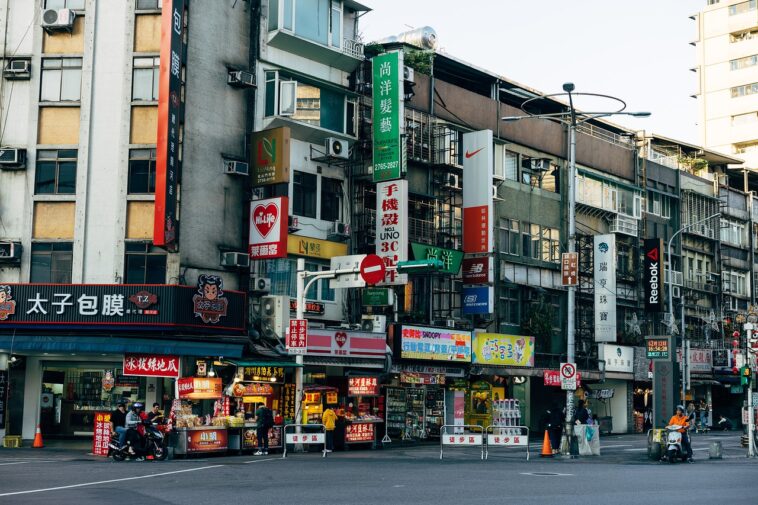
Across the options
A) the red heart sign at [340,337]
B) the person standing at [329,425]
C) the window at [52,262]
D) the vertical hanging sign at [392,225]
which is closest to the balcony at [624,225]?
the vertical hanging sign at [392,225]

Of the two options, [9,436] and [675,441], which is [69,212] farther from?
[675,441]

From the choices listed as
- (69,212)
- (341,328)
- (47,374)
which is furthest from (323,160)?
(47,374)

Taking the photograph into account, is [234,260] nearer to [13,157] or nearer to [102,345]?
[102,345]

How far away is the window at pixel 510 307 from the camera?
49250 millimetres

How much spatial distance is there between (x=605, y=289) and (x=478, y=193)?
12571 millimetres

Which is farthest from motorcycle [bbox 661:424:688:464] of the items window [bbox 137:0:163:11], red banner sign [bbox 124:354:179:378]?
window [bbox 137:0:163:11]

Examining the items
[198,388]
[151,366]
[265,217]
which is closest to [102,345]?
[151,366]

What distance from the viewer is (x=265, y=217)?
36.3 metres

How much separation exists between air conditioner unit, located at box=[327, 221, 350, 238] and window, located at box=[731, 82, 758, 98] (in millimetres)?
71663

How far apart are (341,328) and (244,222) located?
5.11m

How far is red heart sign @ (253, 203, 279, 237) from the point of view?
35938mm

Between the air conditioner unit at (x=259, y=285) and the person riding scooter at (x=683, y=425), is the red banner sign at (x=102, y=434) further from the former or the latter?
the person riding scooter at (x=683, y=425)

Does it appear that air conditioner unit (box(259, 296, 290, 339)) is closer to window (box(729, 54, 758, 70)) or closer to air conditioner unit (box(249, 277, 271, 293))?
air conditioner unit (box(249, 277, 271, 293))

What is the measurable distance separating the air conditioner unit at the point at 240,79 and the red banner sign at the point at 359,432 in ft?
40.3
